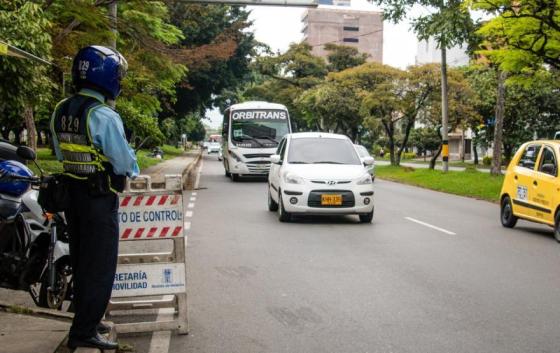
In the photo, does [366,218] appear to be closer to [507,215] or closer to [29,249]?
[507,215]

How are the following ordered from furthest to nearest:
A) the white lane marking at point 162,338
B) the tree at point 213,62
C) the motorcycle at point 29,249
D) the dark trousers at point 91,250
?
the tree at point 213,62
the motorcycle at point 29,249
the white lane marking at point 162,338
the dark trousers at point 91,250

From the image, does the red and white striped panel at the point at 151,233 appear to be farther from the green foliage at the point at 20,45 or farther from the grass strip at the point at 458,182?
the grass strip at the point at 458,182

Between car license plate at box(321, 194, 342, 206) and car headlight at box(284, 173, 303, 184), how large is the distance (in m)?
0.54

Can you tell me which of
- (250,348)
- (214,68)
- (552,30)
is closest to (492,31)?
(552,30)

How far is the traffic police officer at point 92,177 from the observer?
4.53 m

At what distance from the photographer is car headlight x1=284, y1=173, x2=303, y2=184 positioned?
12.9 meters

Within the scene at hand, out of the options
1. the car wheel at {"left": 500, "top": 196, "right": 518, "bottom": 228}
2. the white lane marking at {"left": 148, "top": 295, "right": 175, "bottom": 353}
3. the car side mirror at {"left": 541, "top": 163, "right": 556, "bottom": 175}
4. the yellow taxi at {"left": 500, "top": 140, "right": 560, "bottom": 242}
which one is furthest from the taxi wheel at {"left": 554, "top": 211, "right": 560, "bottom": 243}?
the white lane marking at {"left": 148, "top": 295, "right": 175, "bottom": 353}

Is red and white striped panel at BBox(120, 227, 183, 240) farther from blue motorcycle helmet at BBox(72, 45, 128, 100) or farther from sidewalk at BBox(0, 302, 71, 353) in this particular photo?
blue motorcycle helmet at BBox(72, 45, 128, 100)

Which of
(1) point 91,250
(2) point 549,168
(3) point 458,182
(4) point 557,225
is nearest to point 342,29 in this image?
(3) point 458,182

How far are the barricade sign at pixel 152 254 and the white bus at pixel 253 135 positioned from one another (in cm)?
1995

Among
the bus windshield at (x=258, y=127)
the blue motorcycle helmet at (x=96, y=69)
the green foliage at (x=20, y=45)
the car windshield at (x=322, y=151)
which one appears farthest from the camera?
the bus windshield at (x=258, y=127)

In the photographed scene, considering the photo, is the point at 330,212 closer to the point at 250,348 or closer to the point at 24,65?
the point at 24,65

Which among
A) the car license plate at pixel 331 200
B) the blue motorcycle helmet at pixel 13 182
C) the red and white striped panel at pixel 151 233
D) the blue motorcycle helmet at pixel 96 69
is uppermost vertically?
the blue motorcycle helmet at pixel 96 69

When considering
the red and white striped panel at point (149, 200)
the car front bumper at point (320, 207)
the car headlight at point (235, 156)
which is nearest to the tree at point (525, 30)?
the car front bumper at point (320, 207)
